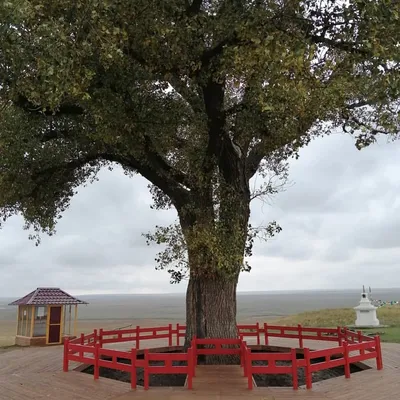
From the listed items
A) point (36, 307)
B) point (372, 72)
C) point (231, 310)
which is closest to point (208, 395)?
point (231, 310)

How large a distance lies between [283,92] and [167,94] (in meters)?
4.02

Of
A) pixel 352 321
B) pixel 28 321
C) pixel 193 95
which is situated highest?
pixel 193 95

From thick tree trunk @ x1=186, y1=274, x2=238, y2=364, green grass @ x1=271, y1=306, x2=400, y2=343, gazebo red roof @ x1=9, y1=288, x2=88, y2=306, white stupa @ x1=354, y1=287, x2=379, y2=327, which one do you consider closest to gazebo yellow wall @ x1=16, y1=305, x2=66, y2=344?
gazebo red roof @ x1=9, y1=288, x2=88, y2=306

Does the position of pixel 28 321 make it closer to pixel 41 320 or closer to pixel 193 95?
pixel 41 320

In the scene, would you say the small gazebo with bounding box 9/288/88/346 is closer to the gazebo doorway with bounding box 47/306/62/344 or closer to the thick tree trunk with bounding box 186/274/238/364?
the gazebo doorway with bounding box 47/306/62/344

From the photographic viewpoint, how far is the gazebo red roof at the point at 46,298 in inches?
679

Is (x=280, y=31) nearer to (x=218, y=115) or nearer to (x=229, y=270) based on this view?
(x=218, y=115)

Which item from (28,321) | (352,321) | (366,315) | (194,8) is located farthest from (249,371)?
(352,321)

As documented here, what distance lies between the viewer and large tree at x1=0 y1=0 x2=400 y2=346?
293 inches

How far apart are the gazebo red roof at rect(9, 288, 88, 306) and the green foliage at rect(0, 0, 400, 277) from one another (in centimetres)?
481

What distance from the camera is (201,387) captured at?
9.15 m

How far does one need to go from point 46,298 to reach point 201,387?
34.8 ft

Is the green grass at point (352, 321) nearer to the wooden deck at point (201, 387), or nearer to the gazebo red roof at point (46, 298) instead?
the wooden deck at point (201, 387)

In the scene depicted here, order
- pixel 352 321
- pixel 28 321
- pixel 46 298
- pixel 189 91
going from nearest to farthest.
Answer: pixel 189 91 < pixel 28 321 < pixel 46 298 < pixel 352 321
